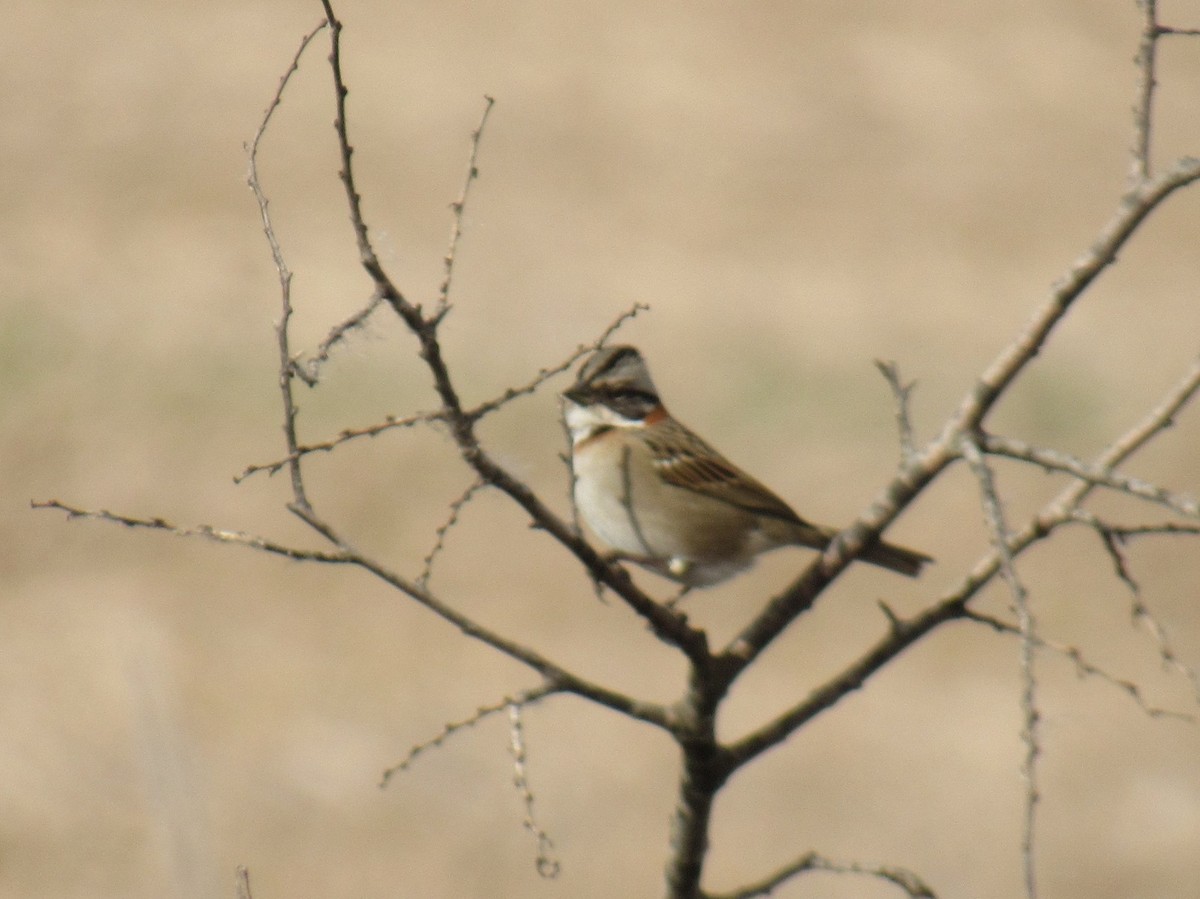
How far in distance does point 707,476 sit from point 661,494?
23cm

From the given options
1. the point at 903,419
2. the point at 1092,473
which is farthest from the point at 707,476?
the point at 1092,473

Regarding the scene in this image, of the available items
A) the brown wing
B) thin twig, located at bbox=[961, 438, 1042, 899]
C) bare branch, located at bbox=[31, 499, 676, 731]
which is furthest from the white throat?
thin twig, located at bbox=[961, 438, 1042, 899]

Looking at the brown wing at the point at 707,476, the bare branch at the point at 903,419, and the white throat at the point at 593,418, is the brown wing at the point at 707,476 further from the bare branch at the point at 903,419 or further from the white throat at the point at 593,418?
the bare branch at the point at 903,419

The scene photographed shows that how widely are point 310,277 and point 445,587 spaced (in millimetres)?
3665

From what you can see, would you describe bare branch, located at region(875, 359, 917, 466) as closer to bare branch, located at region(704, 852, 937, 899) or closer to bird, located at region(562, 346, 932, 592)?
bare branch, located at region(704, 852, 937, 899)

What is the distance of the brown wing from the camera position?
6.20 meters

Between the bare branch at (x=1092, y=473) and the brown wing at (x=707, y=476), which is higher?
the brown wing at (x=707, y=476)

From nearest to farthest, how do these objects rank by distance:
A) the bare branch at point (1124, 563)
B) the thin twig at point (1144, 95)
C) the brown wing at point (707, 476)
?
1. the bare branch at point (1124, 563)
2. the thin twig at point (1144, 95)
3. the brown wing at point (707, 476)

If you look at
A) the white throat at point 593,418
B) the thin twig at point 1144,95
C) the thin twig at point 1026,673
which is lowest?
the thin twig at point 1026,673

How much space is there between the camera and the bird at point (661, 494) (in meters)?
5.86

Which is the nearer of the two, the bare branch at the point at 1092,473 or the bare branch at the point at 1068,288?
the bare branch at the point at 1092,473

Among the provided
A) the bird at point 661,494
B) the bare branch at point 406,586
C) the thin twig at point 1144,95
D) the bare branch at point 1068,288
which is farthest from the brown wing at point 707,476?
the thin twig at point 1144,95

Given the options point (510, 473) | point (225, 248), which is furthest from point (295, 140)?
point (510, 473)

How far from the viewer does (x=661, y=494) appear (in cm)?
613
